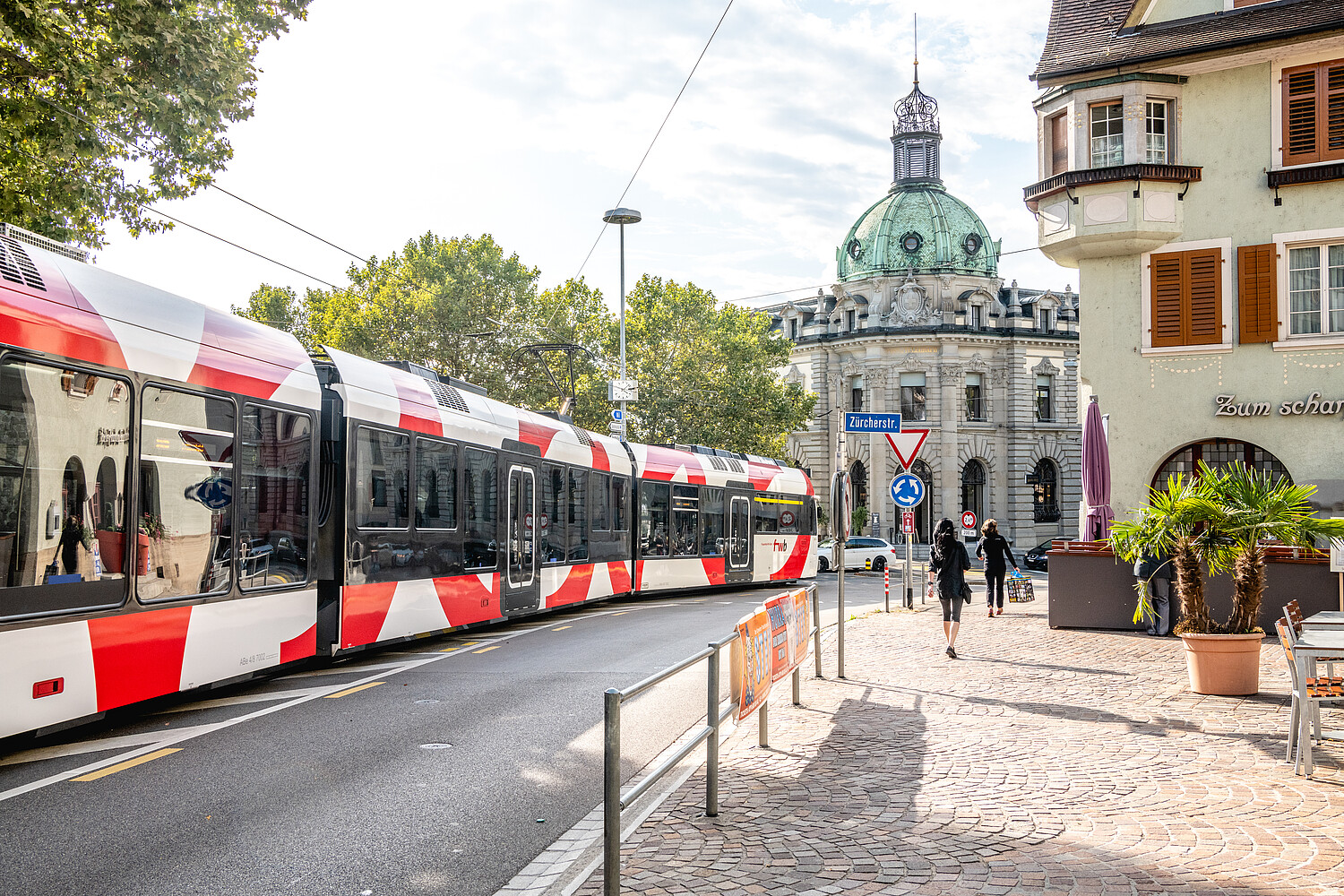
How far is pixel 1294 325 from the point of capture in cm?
1942

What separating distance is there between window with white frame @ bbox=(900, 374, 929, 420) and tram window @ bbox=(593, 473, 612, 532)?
46.2 meters

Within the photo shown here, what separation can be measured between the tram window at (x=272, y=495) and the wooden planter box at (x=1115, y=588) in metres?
11.7

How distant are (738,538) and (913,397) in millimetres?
40647

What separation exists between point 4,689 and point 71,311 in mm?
2535

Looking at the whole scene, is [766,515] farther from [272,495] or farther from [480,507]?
[272,495]

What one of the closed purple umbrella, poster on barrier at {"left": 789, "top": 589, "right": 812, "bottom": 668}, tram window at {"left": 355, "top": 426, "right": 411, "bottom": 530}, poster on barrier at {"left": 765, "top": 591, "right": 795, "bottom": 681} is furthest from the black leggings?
poster on barrier at {"left": 765, "top": 591, "right": 795, "bottom": 681}

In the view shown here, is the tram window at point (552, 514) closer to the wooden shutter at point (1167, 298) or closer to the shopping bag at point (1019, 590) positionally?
the wooden shutter at point (1167, 298)

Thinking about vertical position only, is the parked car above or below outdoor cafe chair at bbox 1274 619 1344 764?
below

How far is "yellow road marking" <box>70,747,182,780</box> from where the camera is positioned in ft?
23.7

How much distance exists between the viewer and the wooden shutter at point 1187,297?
19734mm

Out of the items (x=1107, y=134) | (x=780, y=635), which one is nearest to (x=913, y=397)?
(x=1107, y=134)

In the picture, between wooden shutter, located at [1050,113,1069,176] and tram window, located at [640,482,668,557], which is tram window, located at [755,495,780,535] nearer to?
tram window, located at [640,482,668,557]

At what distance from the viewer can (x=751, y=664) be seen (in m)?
7.62

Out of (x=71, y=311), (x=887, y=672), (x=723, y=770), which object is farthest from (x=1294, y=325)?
(x=71, y=311)
